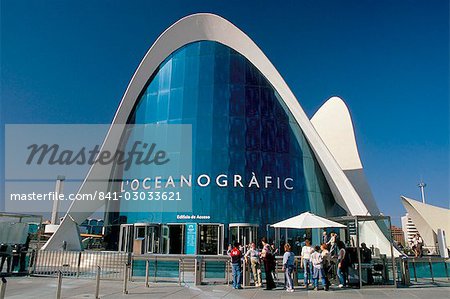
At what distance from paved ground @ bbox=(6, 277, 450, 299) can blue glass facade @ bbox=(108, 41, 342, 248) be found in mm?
11535

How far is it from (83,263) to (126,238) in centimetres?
1057

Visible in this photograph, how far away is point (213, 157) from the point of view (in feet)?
78.3

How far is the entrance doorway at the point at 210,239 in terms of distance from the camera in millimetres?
22297

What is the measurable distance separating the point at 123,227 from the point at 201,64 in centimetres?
1226

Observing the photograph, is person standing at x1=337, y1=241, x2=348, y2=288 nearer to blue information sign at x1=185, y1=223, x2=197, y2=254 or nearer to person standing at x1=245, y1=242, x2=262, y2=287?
person standing at x1=245, y1=242, x2=262, y2=287

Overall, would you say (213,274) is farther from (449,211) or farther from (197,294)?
(449,211)

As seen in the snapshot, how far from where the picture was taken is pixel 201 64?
2627 cm

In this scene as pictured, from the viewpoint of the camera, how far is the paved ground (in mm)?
9617

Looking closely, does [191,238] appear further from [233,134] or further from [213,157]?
[233,134]

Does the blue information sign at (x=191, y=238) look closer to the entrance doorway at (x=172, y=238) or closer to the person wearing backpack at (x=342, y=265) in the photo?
the entrance doorway at (x=172, y=238)

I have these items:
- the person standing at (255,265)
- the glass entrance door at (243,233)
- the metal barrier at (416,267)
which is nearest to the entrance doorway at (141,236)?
the glass entrance door at (243,233)

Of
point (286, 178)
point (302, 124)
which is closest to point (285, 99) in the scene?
point (302, 124)

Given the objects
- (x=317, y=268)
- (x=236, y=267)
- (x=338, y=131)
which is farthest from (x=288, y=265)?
(x=338, y=131)

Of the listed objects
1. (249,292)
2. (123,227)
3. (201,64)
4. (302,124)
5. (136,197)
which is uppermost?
(201,64)
